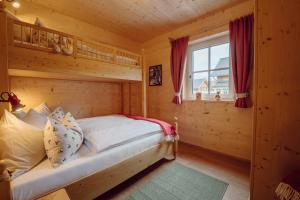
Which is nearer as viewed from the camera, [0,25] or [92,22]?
[0,25]

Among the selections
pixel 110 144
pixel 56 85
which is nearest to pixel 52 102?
pixel 56 85

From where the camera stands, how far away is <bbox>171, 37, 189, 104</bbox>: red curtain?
9.27 ft

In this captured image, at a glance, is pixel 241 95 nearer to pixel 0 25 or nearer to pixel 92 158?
pixel 92 158

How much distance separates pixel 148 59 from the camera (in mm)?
3723

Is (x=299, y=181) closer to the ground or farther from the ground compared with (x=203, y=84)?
closer to the ground

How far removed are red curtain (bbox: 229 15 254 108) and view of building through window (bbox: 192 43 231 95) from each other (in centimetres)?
26

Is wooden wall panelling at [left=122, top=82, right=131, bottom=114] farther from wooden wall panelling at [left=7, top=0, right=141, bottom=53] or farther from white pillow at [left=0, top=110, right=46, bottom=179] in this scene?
white pillow at [left=0, top=110, right=46, bottom=179]

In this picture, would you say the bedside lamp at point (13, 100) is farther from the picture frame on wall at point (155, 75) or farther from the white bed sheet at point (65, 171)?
the picture frame on wall at point (155, 75)

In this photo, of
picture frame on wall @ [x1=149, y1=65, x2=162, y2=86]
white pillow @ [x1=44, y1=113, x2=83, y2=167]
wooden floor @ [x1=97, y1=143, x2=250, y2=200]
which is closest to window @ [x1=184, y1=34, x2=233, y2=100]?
picture frame on wall @ [x1=149, y1=65, x2=162, y2=86]

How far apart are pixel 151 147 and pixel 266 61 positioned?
1597 mm

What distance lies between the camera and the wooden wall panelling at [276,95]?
886 mm

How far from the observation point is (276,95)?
956mm

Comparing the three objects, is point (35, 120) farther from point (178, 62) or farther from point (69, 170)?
point (178, 62)

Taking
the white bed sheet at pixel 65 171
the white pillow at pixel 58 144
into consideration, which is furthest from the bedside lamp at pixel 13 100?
the white bed sheet at pixel 65 171
